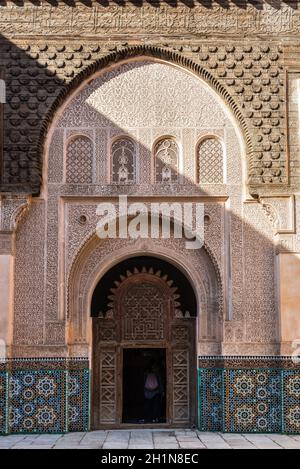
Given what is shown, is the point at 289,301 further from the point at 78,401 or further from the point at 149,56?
the point at 149,56

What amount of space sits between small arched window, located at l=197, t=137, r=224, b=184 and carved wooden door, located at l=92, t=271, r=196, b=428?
1233 mm

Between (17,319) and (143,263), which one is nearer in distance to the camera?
(17,319)

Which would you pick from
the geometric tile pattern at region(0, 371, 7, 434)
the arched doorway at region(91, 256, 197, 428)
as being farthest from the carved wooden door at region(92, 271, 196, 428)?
the geometric tile pattern at region(0, 371, 7, 434)

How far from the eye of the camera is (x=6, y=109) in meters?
8.05

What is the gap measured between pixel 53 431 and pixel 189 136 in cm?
342

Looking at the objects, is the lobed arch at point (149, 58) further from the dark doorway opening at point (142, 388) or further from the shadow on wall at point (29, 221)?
the dark doorway opening at point (142, 388)

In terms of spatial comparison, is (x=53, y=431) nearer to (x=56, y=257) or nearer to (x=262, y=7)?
→ (x=56, y=257)

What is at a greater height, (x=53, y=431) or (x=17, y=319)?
(x=17, y=319)

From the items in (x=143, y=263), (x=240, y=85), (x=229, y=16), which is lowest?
(x=143, y=263)

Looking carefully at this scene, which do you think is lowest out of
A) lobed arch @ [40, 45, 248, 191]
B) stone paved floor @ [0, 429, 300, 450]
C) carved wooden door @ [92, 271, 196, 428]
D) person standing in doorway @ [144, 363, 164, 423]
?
stone paved floor @ [0, 429, 300, 450]

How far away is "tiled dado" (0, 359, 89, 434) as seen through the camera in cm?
759

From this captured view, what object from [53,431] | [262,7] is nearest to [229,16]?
[262,7]

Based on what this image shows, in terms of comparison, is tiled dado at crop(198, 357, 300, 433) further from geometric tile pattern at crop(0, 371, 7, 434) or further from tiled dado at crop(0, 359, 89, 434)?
geometric tile pattern at crop(0, 371, 7, 434)

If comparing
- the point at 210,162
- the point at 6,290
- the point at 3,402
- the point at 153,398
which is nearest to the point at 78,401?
the point at 3,402
